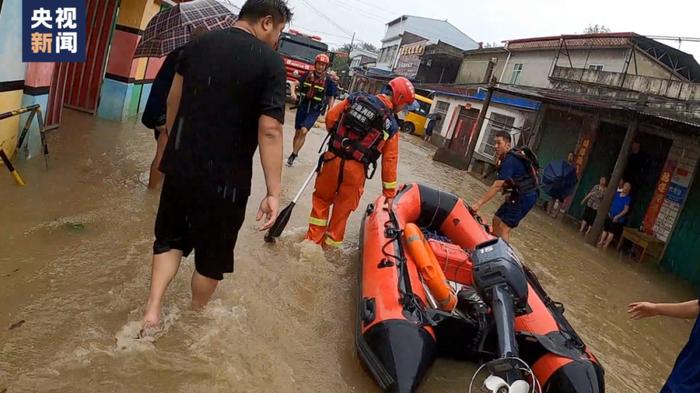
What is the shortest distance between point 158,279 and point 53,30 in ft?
9.62

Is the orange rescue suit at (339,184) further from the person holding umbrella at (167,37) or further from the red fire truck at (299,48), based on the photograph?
the red fire truck at (299,48)

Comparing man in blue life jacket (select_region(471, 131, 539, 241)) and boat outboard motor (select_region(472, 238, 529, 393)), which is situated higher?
man in blue life jacket (select_region(471, 131, 539, 241))

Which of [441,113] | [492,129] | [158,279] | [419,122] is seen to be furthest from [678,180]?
[419,122]

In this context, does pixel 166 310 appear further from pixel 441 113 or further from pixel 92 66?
pixel 441 113

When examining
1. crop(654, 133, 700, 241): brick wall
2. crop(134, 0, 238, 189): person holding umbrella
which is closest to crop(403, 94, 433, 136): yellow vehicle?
crop(654, 133, 700, 241): brick wall

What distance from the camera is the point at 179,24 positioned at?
4.83 m

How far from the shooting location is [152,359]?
249cm

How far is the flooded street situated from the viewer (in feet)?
7.90

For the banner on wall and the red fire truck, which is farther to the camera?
the red fire truck

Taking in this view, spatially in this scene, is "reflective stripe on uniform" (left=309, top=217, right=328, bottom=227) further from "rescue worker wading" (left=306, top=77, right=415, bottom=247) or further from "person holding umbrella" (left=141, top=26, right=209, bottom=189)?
"person holding umbrella" (left=141, top=26, right=209, bottom=189)

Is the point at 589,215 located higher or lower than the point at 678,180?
lower

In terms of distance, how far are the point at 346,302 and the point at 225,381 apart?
1571mm

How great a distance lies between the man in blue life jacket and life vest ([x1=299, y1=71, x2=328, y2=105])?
3254mm

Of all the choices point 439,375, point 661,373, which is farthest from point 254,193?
point 661,373
